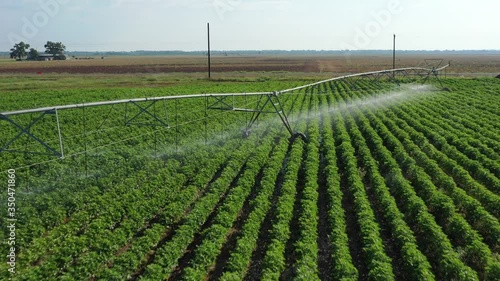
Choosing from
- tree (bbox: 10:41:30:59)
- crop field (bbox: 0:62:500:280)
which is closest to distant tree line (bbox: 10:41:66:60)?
tree (bbox: 10:41:30:59)

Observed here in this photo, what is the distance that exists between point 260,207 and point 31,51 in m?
149

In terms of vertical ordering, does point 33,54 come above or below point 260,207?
above

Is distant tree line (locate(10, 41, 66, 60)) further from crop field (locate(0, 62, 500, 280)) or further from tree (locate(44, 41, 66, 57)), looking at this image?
crop field (locate(0, 62, 500, 280))

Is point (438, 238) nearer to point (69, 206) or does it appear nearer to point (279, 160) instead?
point (279, 160)

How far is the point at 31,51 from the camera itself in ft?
450

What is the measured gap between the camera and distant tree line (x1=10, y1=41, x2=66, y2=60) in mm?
137875

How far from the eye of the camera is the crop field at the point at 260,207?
9.02 m

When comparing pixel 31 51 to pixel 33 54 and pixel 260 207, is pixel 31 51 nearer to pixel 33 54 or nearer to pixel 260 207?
pixel 33 54

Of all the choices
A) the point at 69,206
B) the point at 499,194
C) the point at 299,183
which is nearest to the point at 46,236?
the point at 69,206

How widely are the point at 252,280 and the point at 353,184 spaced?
6.30m

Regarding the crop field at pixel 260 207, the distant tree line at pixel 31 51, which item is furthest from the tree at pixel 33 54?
the crop field at pixel 260 207

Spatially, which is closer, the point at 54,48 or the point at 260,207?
the point at 260,207

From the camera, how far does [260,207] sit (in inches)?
472

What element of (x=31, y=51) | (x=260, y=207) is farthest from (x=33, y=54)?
Result: (x=260, y=207)
